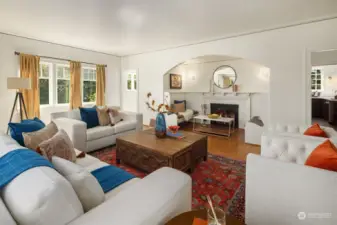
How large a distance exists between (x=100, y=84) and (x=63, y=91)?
112 cm

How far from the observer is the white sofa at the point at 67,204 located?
2.63 ft

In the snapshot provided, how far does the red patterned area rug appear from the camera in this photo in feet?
6.55

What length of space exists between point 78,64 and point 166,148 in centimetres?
421

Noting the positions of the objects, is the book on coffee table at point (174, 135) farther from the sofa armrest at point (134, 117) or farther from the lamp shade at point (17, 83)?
the lamp shade at point (17, 83)

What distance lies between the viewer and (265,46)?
12.8 feet

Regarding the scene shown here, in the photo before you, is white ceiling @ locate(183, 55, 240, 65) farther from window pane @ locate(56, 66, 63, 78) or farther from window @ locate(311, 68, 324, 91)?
window @ locate(311, 68, 324, 91)

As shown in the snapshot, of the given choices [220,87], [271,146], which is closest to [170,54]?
[220,87]

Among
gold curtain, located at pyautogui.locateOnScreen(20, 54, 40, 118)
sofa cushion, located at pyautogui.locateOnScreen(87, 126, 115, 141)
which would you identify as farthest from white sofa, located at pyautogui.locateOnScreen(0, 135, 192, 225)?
gold curtain, located at pyautogui.locateOnScreen(20, 54, 40, 118)

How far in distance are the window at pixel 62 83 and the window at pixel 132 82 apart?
2001mm

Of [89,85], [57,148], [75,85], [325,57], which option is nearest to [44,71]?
[75,85]

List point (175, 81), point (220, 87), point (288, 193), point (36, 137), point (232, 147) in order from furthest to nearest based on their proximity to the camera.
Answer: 1. point (175, 81)
2. point (220, 87)
3. point (232, 147)
4. point (36, 137)
5. point (288, 193)

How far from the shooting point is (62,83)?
17.0 feet

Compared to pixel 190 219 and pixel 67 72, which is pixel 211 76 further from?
pixel 190 219

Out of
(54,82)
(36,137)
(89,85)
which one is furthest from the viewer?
(89,85)
